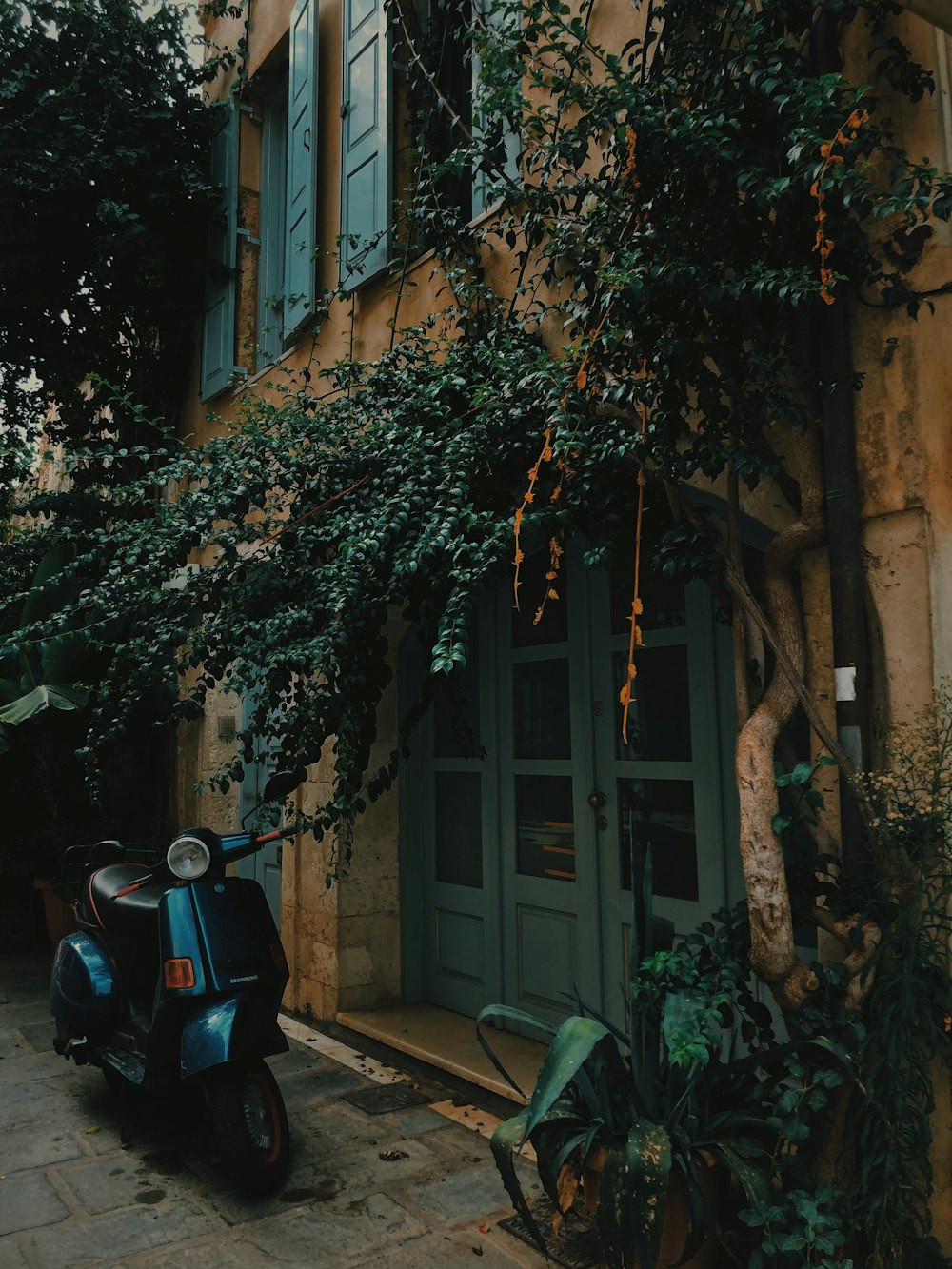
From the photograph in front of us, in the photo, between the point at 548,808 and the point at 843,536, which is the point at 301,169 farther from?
the point at 843,536

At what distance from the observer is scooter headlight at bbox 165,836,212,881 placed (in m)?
3.52

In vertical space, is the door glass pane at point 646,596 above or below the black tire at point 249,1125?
above

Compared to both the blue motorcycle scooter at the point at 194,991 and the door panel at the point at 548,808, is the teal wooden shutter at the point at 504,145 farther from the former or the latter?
the blue motorcycle scooter at the point at 194,991

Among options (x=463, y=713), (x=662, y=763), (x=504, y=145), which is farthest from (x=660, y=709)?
(x=504, y=145)

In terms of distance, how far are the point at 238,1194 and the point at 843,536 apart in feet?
9.61

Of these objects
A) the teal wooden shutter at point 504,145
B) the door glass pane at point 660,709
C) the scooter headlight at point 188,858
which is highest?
the teal wooden shutter at point 504,145

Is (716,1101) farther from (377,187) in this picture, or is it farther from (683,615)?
(377,187)

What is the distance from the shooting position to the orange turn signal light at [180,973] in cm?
352

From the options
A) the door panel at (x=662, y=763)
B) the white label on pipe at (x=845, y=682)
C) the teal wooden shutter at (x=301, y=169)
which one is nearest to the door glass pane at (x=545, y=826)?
the door panel at (x=662, y=763)

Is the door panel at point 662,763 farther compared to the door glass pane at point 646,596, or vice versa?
the door glass pane at point 646,596

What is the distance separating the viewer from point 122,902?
3996mm

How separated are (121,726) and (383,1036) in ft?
6.75

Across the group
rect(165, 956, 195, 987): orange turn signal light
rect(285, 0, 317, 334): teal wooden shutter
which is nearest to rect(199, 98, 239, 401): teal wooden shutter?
rect(285, 0, 317, 334): teal wooden shutter

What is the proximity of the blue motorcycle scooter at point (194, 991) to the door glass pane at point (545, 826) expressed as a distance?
147 centimetres
